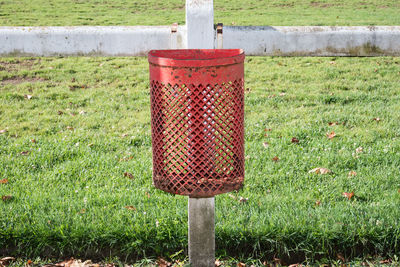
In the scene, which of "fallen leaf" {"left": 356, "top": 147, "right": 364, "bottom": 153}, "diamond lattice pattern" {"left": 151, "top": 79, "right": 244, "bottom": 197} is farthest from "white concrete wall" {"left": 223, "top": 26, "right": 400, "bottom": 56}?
"fallen leaf" {"left": 356, "top": 147, "right": 364, "bottom": 153}

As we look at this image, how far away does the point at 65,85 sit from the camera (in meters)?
7.29

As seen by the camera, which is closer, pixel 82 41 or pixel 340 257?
pixel 82 41

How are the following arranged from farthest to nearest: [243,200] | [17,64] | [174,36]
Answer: [17,64], [243,200], [174,36]

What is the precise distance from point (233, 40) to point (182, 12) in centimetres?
1219

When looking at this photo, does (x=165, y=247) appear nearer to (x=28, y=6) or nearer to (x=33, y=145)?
(x=33, y=145)

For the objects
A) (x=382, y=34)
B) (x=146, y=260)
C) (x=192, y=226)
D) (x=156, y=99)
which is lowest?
(x=146, y=260)

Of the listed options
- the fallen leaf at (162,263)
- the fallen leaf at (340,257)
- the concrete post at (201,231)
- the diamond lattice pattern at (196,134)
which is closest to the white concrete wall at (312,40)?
the diamond lattice pattern at (196,134)

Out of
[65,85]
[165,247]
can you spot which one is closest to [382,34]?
[165,247]

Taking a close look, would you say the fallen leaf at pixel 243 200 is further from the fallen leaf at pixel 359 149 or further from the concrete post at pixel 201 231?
the fallen leaf at pixel 359 149

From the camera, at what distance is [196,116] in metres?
2.30

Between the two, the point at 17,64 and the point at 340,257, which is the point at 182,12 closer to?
the point at 17,64

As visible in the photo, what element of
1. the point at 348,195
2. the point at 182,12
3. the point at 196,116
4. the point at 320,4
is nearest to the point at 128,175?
the point at 348,195

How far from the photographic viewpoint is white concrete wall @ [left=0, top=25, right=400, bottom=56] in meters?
Answer: 2.64

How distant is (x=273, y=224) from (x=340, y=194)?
2.70 ft
